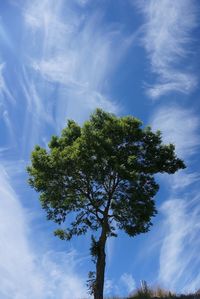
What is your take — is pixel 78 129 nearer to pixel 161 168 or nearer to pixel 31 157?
pixel 31 157

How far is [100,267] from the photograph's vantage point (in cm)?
2859

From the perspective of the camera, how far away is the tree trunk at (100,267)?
90.6ft

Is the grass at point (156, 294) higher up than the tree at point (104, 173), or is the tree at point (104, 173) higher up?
the tree at point (104, 173)

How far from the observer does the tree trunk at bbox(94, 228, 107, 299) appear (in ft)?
90.6

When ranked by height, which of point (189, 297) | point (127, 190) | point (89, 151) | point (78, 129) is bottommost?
point (189, 297)

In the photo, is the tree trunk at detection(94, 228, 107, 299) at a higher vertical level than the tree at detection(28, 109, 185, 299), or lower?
lower

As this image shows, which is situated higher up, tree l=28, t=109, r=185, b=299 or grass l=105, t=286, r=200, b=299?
tree l=28, t=109, r=185, b=299

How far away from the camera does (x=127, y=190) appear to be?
3158cm

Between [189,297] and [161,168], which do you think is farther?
[161,168]

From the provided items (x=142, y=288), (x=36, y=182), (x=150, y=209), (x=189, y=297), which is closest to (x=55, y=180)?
(x=36, y=182)

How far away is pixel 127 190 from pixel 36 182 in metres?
6.80

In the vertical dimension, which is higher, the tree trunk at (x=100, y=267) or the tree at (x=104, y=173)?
the tree at (x=104, y=173)

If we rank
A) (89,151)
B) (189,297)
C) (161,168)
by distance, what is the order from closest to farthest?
1. (189,297)
2. (89,151)
3. (161,168)

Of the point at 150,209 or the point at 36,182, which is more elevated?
the point at 36,182
